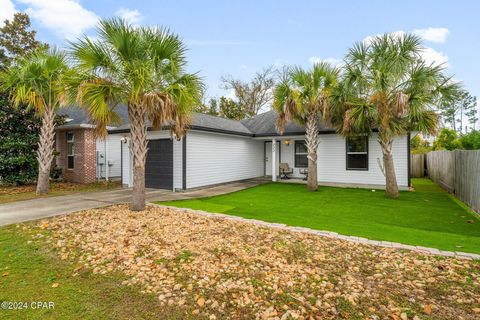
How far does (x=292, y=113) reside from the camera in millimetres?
10898

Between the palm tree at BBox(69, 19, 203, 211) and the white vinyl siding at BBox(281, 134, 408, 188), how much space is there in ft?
27.4

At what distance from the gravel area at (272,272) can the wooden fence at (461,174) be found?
16.5ft

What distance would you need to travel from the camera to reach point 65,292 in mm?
3137

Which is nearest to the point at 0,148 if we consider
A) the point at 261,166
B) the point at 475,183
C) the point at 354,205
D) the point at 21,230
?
the point at 21,230

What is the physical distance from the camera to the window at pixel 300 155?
47.5 feet

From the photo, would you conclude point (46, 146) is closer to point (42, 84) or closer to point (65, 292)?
point (42, 84)

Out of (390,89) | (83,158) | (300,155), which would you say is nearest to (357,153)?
(300,155)

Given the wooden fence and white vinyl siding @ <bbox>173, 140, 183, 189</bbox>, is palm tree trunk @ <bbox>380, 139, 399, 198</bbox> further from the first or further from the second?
white vinyl siding @ <bbox>173, 140, 183, 189</bbox>

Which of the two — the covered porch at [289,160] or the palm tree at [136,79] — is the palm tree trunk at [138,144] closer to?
the palm tree at [136,79]

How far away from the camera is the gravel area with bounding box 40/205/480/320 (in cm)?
283

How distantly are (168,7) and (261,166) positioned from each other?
32.5ft

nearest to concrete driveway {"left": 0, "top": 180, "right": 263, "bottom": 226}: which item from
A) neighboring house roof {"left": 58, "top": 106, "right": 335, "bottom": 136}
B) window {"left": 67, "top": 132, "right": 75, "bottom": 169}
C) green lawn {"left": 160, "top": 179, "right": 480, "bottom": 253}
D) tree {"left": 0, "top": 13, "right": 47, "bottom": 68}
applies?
green lawn {"left": 160, "top": 179, "right": 480, "bottom": 253}

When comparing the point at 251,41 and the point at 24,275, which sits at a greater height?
the point at 251,41

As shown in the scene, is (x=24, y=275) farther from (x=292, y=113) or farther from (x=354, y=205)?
(x=292, y=113)
